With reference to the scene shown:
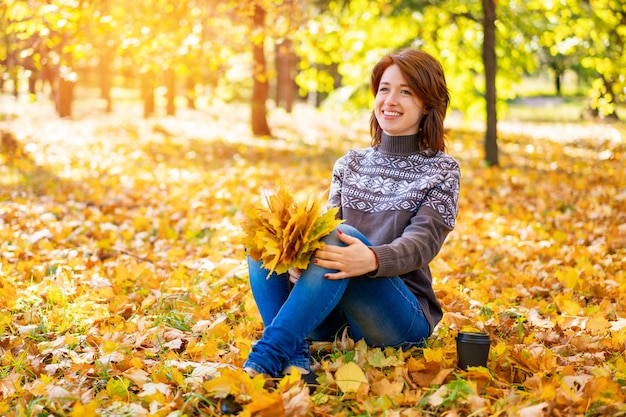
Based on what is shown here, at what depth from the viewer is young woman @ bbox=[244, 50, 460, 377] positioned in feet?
8.00

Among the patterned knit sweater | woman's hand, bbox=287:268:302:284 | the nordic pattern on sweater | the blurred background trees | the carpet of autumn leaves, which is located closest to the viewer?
the carpet of autumn leaves

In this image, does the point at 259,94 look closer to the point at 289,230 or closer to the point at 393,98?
the point at 393,98

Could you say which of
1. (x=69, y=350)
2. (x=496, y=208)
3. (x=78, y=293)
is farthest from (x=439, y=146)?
(x=496, y=208)

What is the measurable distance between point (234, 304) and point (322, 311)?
1.31 metres

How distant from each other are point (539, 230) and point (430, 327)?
3162 mm

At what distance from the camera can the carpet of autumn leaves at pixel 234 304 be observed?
2381 millimetres

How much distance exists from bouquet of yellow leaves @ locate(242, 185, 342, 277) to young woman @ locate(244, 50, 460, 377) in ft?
0.18

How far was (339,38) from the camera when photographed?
8.97 m

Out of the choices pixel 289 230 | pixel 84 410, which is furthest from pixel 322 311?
pixel 84 410

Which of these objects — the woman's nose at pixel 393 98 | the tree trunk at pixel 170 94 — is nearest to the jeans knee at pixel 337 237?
the woman's nose at pixel 393 98

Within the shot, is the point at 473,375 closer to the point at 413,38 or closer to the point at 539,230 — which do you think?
the point at 539,230

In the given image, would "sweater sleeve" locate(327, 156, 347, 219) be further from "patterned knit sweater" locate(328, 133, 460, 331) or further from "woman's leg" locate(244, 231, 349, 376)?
"woman's leg" locate(244, 231, 349, 376)

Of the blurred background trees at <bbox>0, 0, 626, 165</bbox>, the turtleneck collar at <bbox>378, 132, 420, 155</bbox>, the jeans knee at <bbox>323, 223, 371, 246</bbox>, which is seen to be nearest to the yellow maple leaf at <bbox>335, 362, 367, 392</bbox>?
the jeans knee at <bbox>323, 223, 371, 246</bbox>

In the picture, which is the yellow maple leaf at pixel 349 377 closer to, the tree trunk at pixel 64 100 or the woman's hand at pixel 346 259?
the woman's hand at pixel 346 259
